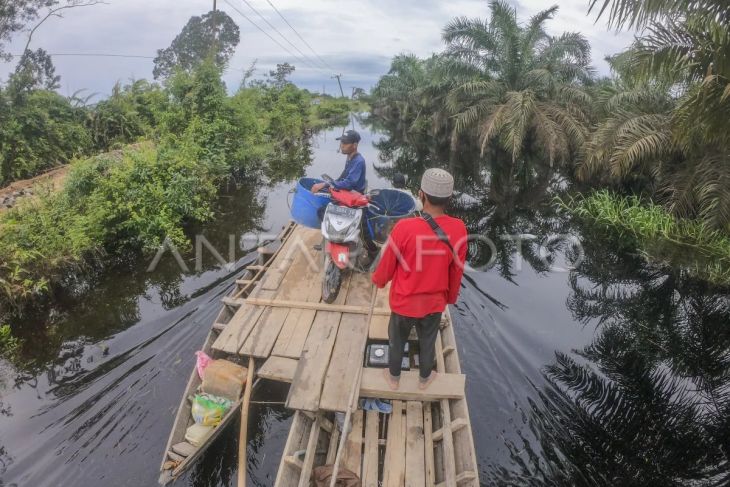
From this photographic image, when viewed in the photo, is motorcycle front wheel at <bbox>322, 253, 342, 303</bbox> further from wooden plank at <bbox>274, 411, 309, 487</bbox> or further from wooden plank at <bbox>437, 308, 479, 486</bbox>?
wooden plank at <bbox>437, 308, 479, 486</bbox>

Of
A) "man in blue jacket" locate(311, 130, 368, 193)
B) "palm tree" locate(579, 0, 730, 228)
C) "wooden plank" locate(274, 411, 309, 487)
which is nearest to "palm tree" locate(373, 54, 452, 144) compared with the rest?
"palm tree" locate(579, 0, 730, 228)

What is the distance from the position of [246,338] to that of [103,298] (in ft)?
13.1

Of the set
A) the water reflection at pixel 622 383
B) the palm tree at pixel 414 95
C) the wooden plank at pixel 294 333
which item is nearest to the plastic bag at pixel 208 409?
the wooden plank at pixel 294 333

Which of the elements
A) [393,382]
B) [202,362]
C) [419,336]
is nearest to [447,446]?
[393,382]

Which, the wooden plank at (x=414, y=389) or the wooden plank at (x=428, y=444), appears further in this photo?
the wooden plank at (x=414, y=389)

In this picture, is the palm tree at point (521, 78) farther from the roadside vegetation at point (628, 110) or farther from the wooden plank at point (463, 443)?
the wooden plank at point (463, 443)

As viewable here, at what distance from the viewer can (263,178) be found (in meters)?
16.5

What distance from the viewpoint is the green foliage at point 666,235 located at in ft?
26.9

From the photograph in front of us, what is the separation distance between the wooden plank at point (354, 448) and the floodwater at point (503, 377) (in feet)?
3.27

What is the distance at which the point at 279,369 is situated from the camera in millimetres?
4145

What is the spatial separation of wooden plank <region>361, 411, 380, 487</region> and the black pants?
433 mm

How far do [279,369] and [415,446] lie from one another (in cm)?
148

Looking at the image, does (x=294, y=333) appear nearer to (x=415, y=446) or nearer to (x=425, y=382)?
(x=425, y=382)

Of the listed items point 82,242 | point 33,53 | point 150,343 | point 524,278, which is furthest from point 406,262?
point 33,53
